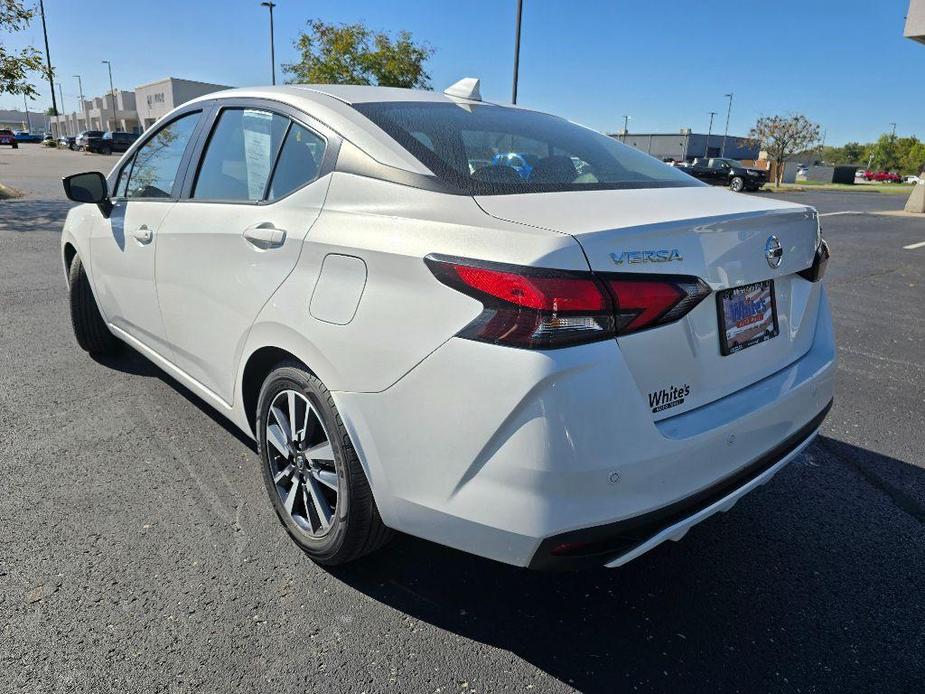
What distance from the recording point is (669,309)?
1.78m

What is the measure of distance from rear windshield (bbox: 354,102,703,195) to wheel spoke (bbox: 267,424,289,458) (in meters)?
1.14

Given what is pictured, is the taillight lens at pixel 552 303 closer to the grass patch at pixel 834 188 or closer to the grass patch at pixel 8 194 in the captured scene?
the grass patch at pixel 8 194

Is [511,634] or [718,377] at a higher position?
[718,377]

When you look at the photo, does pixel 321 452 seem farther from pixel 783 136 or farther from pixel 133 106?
pixel 133 106

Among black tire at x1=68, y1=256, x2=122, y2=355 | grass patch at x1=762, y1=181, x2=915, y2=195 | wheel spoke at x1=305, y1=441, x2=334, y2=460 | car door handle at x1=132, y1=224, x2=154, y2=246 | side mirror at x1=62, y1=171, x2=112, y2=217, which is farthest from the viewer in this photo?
grass patch at x1=762, y1=181, x2=915, y2=195

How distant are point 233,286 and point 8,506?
137 cm

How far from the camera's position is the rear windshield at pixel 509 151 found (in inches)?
84.8

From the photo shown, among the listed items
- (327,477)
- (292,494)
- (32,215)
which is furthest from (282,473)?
(32,215)

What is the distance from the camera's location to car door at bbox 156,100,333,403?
7.73 feet

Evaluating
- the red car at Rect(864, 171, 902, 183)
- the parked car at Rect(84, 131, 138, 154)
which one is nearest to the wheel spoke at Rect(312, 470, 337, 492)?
the parked car at Rect(84, 131, 138, 154)

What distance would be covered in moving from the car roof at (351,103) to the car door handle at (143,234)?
0.69 m

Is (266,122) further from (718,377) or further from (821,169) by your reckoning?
(821,169)

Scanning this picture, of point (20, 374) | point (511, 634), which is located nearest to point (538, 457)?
point (511, 634)

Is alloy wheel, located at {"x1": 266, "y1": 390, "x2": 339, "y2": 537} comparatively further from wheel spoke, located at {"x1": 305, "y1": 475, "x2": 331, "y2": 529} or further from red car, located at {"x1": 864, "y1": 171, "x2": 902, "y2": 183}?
red car, located at {"x1": 864, "y1": 171, "x2": 902, "y2": 183}
